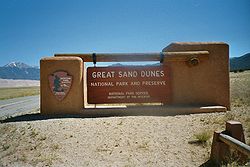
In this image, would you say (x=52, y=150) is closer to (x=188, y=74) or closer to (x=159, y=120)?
(x=159, y=120)

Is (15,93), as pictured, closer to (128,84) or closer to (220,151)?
(128,84)

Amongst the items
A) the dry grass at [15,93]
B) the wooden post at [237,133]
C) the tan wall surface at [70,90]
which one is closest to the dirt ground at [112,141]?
the wooden post at [237,133]

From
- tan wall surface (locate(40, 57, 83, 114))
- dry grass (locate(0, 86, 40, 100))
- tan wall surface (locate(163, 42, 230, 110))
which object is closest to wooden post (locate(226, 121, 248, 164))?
tan wall surface (locate(163, 42, 230, 110))

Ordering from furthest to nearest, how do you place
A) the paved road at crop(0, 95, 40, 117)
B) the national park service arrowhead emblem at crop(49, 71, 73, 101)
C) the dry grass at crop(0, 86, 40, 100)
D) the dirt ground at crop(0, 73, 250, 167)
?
the dry grass at crop(0, 86, 40, 100) → the paved road at crop(0, 95, 40, 117) → the national park service arrowhead emblem at crop(49, 71, 73, 101) → the dirt ground at crop(0, 73, 250, 167)

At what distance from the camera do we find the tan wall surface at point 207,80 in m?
11.2

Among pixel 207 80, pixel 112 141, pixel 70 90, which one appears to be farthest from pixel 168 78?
pixel 112 141

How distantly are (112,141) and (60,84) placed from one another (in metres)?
4.61

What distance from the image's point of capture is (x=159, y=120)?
8.88 m

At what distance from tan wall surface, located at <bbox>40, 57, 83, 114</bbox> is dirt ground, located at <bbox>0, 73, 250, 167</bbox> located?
1.38m

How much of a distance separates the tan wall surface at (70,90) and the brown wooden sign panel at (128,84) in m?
0.82

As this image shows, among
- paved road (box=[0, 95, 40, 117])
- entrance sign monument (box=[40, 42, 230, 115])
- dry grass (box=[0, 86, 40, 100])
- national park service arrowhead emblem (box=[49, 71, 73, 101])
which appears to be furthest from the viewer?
dry grass (box=[0, 86, 40, 100])

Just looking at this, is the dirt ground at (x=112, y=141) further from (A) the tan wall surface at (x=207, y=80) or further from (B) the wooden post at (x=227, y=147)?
(A) the tan wall surface at (x=207, y=80)

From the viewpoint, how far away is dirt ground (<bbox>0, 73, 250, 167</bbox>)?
604 centimetres

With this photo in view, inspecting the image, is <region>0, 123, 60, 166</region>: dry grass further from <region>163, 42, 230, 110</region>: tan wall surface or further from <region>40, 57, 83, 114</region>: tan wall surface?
<region>163, 42, 230, 110</region>: tan wall surface
